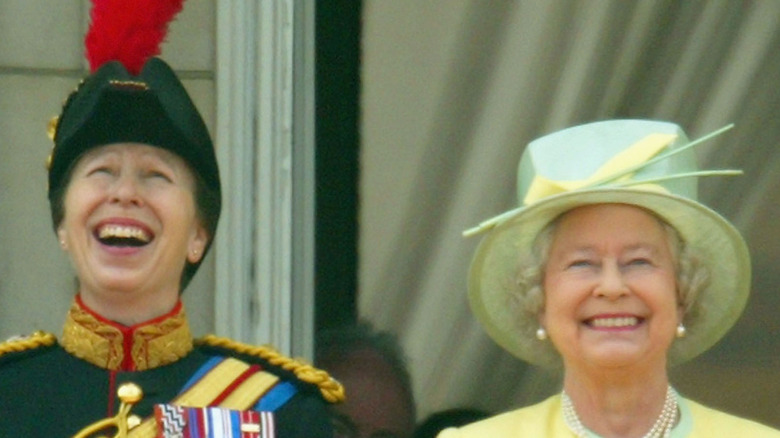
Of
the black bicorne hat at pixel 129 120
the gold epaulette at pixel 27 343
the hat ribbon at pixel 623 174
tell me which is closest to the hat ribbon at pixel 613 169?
the hat ribbon at pixel 623 174

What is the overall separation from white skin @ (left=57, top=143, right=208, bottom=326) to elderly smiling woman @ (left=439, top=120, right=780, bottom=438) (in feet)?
1.83

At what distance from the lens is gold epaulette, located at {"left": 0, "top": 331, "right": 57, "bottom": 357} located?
4.17 metres

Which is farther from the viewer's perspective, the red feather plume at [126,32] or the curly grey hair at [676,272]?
the red feather plume at [126,32]

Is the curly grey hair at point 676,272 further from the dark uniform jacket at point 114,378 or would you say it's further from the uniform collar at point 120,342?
the uniform collar at point 120,342

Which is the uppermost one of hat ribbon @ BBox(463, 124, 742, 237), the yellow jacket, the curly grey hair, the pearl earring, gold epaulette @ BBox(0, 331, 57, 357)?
hat ribbon @ BBox(463, 124, 742, 237)

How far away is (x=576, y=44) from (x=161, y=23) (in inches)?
46.8

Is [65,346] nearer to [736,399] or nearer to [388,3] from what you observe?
[388,3]

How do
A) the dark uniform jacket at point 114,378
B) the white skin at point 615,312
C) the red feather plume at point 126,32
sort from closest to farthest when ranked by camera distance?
the white skin at point 615,312 → the dark uniform jacket at point 114,378 → the red feather plume at point 126,32

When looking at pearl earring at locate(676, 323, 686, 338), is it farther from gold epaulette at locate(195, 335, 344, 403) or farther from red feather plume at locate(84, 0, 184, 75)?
red feather plume at locate(84, 0, 184, 75)

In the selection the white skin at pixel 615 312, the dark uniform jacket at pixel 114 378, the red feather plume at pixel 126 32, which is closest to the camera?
→ the white skin at pixel 615 312

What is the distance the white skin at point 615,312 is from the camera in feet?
13.0

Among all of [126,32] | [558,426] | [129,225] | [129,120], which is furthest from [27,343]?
[558,426]

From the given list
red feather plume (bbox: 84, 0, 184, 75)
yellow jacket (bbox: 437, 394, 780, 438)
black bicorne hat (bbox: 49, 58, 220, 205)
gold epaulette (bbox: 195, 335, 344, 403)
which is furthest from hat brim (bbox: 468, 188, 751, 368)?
red feather plume (bbox: 84, 0, 184, 75)

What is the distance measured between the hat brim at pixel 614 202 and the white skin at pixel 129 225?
0.56m
